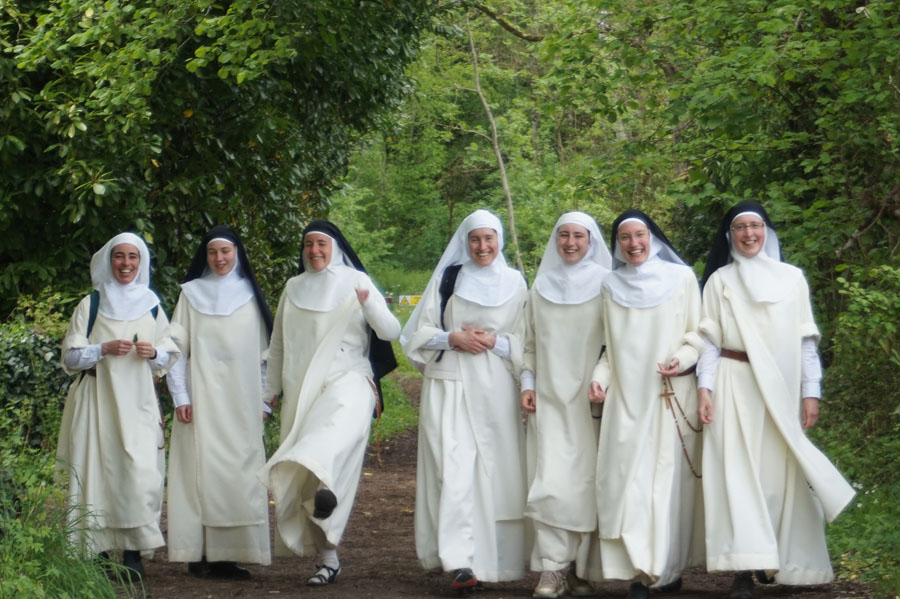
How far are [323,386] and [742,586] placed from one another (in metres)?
2.87

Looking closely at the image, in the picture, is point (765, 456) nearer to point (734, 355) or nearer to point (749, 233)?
point (734, 355)

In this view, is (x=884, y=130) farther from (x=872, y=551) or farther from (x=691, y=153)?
(x=872, y=551)

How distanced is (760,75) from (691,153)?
1670 millimetres

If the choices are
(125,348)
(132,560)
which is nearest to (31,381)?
(125,348)

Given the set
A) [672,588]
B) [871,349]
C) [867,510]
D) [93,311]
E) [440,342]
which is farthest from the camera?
[93,311]

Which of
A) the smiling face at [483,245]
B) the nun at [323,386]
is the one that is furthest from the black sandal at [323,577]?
the smiling face at [483,245]

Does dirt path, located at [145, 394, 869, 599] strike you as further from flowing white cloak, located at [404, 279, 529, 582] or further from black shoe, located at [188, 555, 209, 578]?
flowing white cloak, located at [404, 279, 529, 582]

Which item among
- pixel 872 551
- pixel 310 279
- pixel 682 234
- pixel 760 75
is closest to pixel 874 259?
pixel 760 75

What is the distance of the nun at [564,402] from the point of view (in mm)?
7828

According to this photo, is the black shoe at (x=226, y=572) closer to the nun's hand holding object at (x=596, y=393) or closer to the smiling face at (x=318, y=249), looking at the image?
the smiling face at (x=318, y=249)

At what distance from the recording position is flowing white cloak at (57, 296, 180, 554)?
336 inches

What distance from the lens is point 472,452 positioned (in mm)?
8164

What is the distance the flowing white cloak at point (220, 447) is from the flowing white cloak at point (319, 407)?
216 millimetres

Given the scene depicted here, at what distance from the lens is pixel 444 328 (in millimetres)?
8508
